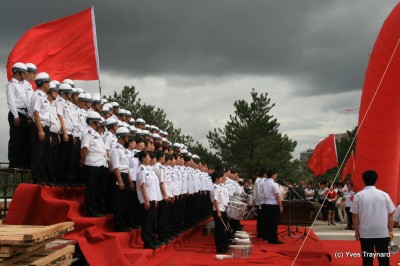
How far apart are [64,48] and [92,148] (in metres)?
3.06

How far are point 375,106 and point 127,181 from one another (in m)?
4.16

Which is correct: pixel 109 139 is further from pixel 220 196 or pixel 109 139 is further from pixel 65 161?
pixel 220 196

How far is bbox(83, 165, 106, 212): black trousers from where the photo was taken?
26.2 ft

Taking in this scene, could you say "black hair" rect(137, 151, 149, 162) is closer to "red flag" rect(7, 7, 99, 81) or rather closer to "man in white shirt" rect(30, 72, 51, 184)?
"man in white shirt" rect(30, 72, 51, 184)

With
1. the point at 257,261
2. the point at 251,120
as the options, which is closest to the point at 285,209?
the point at 257,261

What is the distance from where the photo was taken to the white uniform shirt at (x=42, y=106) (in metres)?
7.50

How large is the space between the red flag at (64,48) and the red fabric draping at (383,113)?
5.14 meters

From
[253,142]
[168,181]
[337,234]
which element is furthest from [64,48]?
[253,142]

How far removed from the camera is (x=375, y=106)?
8.16 metres

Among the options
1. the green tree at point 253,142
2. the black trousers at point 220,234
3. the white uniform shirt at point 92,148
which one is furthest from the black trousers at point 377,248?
the green tree at point 253,142

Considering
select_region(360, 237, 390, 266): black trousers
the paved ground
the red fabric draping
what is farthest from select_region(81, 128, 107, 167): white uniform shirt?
the paved ground

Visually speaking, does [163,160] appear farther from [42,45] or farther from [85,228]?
[42,45]

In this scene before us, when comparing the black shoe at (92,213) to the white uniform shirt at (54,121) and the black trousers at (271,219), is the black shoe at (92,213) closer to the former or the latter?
the white uniform shirt at (54,121)

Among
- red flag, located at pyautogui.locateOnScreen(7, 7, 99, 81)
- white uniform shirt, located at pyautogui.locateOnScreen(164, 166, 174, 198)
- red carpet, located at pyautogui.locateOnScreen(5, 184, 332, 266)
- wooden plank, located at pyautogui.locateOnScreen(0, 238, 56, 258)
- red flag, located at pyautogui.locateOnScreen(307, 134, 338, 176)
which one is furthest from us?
red flag, located at pyautogui.locateOnScreen(307, 134, 338, 176)
